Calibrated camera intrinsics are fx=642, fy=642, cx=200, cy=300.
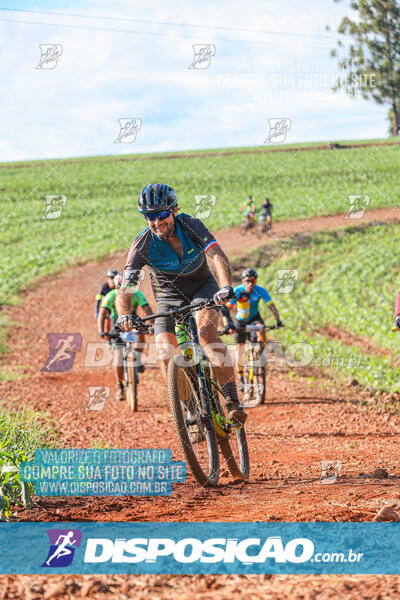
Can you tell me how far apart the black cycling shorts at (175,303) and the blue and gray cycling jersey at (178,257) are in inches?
1.6

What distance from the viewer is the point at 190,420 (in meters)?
5.61

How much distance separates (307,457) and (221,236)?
2618cm

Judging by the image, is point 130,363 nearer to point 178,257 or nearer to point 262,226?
point 178,257

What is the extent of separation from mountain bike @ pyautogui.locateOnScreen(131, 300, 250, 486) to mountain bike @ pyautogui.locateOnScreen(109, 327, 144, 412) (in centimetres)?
522

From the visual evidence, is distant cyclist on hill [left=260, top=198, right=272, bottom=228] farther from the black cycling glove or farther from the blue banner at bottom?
the blue banner at bottom

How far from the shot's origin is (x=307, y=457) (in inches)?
309

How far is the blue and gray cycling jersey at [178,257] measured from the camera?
19.5 feet

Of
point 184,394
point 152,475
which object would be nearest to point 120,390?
point 152,475

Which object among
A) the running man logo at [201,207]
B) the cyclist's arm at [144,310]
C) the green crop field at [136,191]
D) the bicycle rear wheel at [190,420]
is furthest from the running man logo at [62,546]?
the green crop field at [136,191]

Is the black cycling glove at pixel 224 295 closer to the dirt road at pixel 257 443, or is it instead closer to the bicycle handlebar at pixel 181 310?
the bicycle handlebar at pixel 181 310

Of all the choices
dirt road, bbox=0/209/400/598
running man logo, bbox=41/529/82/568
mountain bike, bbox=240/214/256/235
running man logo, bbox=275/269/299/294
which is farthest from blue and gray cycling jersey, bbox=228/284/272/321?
mountain bike, bbox=240/214/256/235

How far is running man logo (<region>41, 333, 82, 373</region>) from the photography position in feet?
54.5

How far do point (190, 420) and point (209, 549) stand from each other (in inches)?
65.7

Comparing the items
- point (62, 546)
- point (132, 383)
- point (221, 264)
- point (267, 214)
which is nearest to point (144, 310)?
point (132, 383)
